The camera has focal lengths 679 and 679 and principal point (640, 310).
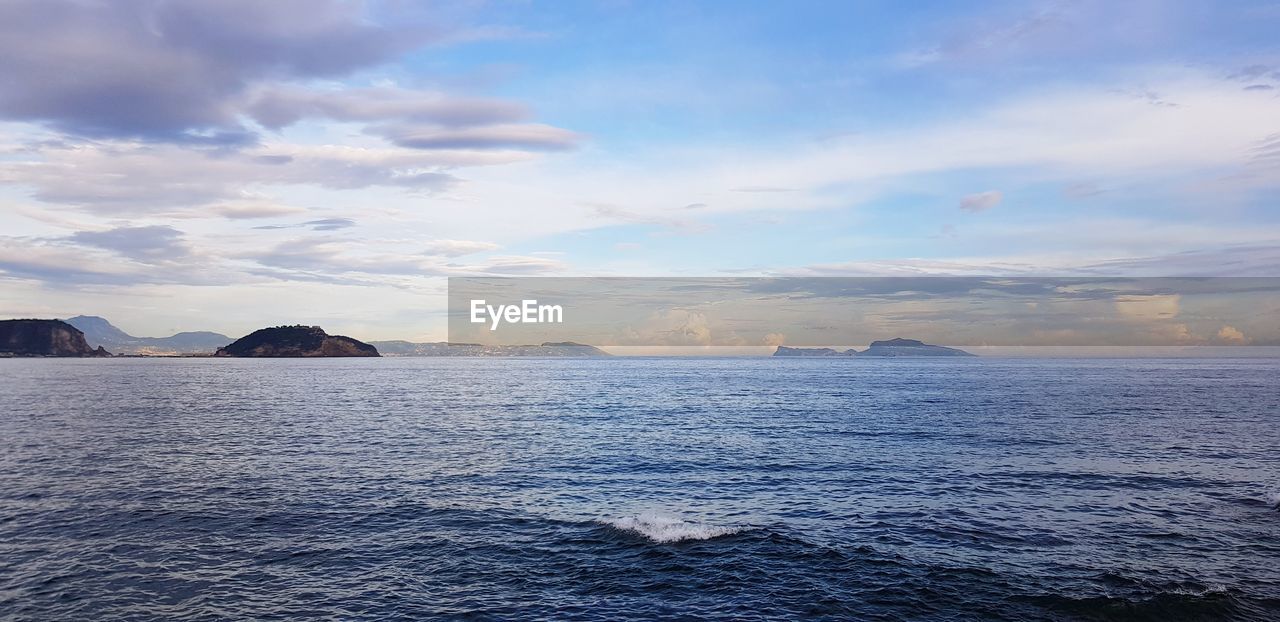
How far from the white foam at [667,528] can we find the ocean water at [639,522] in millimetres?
188

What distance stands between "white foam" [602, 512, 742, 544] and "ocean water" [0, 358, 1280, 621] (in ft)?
0.62

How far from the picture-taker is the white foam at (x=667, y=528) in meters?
33.0

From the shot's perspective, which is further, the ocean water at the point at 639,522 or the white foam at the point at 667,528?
the white foam at the point at 667,528

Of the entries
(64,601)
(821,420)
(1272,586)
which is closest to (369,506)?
(64,601)

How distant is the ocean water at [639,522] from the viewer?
84.2 ft

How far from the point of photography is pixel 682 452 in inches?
Result: 2350

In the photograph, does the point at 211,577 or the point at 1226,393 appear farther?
the point at 1226,393

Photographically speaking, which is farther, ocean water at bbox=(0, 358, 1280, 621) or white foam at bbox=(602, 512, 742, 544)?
white foam at bbox=(602, 512, 742, 544)

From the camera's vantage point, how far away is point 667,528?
3422cm

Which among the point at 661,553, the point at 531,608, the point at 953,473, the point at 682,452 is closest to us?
the point at 531,608

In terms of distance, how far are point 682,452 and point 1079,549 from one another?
3275cm

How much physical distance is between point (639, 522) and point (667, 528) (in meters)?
1.81

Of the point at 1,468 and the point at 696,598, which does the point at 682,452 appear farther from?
the point at 1,468

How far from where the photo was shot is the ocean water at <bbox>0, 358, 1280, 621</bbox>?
25.7 m
